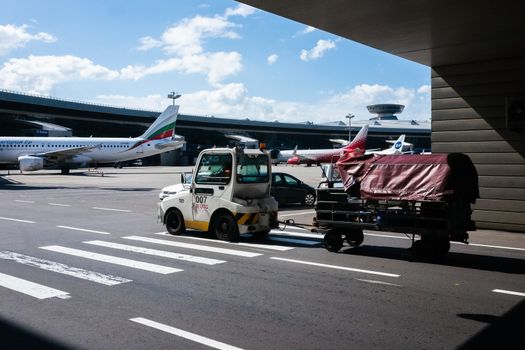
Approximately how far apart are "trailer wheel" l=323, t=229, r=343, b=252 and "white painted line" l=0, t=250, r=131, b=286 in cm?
473

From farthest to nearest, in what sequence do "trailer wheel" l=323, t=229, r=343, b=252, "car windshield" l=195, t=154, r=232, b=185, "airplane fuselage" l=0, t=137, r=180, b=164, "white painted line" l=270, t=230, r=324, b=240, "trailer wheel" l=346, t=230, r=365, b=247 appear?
"airplane fuselage" l=0, t=137, r=180, b=164 → "white painted line" l=270, t=230, r=324, b=240 → "car windshield" l=195, t=154, r=232, b=185 → "trailer wheel" l=346, t=230, r=365, b=247 → "trailer wheel" l=323, t=229, r=343, b=252

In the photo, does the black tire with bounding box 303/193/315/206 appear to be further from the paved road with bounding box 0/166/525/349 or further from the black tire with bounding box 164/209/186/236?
the black tire with bounding box 164/209/186/236

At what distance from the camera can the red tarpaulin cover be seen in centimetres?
967

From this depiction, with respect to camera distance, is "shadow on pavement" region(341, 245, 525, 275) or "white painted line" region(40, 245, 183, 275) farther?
"shadow on pavement" region(341, 245, 525, 275)

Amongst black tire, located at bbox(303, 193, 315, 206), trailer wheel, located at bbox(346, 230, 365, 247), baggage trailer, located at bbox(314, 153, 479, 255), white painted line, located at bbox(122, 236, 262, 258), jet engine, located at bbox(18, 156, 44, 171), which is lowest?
white painted line, located at bbox(122, 236, 262, 258)

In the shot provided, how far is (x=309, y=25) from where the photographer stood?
10.7 meters

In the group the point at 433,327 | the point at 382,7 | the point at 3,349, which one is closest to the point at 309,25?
the point at 382,7

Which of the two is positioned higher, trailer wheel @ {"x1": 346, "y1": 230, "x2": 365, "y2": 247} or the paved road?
trailer wheel @ {"x1": 346, "y1": 230, "x2": 365, "y2": 247}

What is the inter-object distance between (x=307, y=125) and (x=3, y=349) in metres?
120

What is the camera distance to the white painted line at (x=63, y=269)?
340 inches

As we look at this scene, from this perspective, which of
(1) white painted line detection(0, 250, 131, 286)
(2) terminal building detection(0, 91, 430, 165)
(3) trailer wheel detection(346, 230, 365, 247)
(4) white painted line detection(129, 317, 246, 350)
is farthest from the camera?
(2) terminal building detection(0, 91, 430, 165)

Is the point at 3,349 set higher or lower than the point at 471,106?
lower

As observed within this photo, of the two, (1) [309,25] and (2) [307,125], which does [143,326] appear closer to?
(1) [309,25]

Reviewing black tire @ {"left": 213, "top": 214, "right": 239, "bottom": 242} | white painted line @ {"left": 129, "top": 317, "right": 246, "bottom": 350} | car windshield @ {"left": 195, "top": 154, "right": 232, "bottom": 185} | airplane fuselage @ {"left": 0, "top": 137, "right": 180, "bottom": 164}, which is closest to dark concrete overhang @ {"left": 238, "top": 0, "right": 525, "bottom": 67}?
car windshield @ {"left": 195, "top": 154, "right": 232, "bottom": 185}
